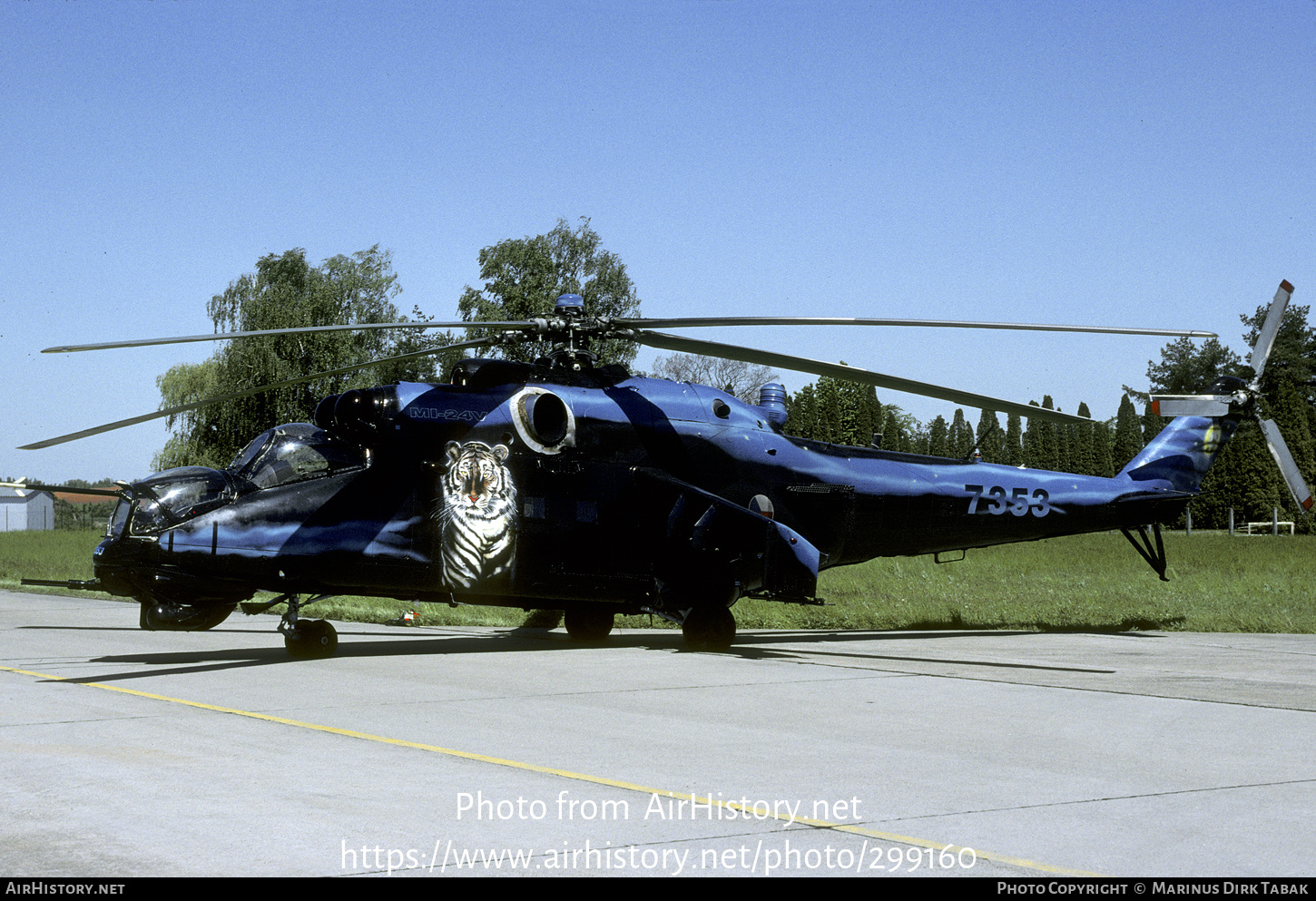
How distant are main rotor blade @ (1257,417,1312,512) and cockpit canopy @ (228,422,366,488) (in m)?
13.2

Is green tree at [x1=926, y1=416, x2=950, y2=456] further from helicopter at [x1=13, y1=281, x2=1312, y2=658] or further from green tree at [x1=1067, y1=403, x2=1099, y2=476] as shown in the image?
helicopter at [x1=13, y1=281, x2=1312, y2=658]

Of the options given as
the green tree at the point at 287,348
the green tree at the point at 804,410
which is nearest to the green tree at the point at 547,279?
the green tree at the point at 287,348

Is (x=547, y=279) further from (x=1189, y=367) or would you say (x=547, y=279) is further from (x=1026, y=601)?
(x=1189, y=367)

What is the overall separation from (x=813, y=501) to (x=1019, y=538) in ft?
12.0

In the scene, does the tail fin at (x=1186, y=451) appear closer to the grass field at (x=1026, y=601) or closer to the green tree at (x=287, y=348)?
the grass field at (x=1026, y=601)

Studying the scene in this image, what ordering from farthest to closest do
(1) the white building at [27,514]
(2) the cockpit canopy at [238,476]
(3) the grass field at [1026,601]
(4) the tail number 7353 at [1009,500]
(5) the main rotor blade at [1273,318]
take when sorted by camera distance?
(1) the white building at [27,514]
(3) the grass field at [1026,601]
(4) the tail number 7353 at [1009,500]
(5) the main rotor blade at [1273,318]
(2) the cockpit canopy at [238,476]

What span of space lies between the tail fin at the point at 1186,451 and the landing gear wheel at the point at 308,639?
499 inches

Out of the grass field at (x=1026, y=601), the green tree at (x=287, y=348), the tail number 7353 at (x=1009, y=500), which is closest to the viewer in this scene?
the tail number 7353 at (x=1009, y=500)

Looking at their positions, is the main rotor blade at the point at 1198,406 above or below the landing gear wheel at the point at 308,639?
above

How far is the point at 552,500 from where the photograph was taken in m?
14.8

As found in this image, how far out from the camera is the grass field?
20.3 metres

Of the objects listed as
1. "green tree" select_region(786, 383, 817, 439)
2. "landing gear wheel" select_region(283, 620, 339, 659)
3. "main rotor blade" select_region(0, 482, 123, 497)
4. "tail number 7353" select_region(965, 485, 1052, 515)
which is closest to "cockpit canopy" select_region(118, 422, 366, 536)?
"main rotor blade" select_region(0, 482, 123, 497)

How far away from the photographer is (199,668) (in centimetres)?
1316

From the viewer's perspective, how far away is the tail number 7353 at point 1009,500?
59.2ft
